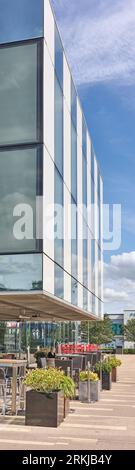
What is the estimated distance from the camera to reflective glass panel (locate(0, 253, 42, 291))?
14875 millimetres

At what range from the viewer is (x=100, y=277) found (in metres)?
32.3

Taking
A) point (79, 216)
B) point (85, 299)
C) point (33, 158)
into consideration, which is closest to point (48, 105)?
point (33, 158)

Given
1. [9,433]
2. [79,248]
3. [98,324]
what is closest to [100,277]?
[79,248]

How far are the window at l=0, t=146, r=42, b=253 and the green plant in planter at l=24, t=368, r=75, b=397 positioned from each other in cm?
557

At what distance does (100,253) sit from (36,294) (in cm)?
1755

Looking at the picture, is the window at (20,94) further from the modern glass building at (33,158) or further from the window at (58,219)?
the window at (58,219)

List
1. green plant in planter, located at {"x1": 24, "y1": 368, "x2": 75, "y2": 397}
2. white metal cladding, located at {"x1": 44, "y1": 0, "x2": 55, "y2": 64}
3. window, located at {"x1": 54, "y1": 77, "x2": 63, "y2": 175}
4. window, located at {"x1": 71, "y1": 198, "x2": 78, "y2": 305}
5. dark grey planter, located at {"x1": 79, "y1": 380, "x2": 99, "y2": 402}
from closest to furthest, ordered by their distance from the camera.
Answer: green plant in planter, located at {"x1": 24, "y1": 368, "x2": 75, "y2": 397}
dark grey planter, located at {"x1": 79, "y1": 380, "x2": 99, "y2": 402}
white metal cladding, located at {"x1": 44, "y1": 0, "x2": 55, "y2": 64}
window, located at {"x1": 54, "y1": 77, "x2": 63, "y2": 175}
window, located at {"x1": 71, "y1": 198, "x2": 78, "y2": 305}

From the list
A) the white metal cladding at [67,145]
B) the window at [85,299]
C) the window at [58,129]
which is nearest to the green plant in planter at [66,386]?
the window at [58,129]

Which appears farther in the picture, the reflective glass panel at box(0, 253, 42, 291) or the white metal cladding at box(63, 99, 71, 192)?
the white metal cladding at box(63, 99, 71, 192)

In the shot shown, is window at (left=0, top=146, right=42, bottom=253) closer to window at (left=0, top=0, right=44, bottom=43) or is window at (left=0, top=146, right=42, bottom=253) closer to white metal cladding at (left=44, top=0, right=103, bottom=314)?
white metal cladding at (left=44, top=0, right=103, bottom=314)

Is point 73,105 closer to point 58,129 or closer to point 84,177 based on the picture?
point 84,177

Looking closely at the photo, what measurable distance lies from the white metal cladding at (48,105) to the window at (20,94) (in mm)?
279

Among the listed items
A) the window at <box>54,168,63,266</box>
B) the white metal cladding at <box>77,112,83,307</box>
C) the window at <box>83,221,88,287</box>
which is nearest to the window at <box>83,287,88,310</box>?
the window at <box>83,221,88,287</box>
